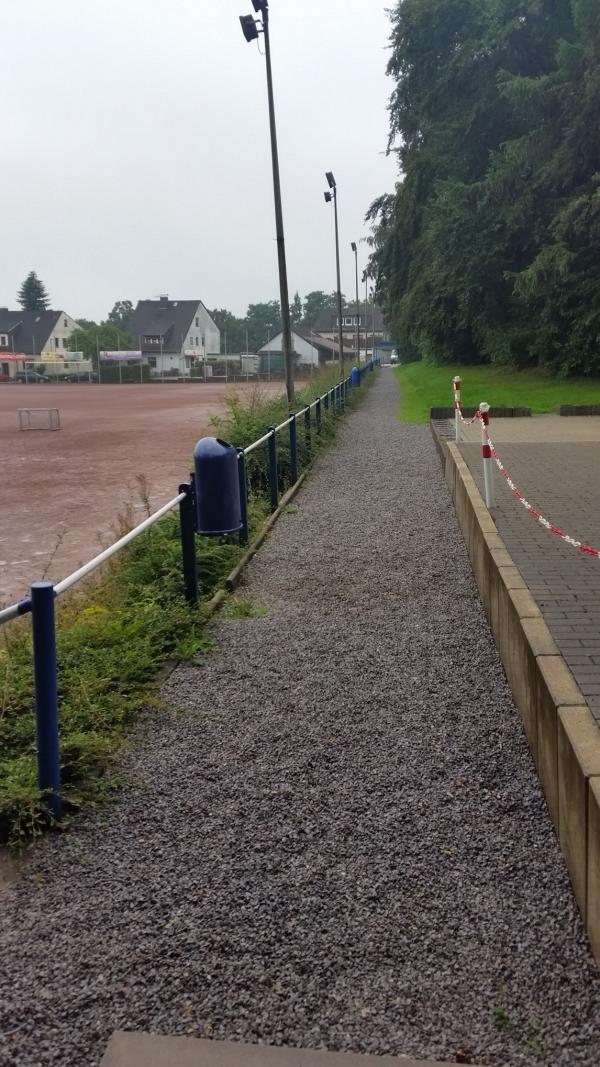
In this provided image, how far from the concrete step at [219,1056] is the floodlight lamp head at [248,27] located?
62.4 feet

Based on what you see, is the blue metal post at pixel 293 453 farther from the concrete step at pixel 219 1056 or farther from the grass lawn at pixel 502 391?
the grass lawn at pixel 502 391

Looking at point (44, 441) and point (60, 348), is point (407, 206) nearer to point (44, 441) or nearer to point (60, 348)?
point (44, 441)

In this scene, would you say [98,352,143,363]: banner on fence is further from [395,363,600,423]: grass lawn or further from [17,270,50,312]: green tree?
[395,363,600,423]: grass lawn

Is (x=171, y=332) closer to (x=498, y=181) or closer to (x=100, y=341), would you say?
(x=100, y=341)

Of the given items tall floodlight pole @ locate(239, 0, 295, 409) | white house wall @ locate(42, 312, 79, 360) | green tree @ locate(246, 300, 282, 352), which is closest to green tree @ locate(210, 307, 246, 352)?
green tree @ locate(246, 300, 282, 352)

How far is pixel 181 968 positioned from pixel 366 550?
633 centimetres

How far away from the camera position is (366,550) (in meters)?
9.03

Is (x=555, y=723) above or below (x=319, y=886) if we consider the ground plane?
above

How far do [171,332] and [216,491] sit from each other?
11764 centimetres

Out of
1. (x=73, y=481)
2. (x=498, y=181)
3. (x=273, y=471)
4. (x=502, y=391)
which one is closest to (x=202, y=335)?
(x=498, y=181)

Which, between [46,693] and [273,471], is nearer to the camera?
[46,693]

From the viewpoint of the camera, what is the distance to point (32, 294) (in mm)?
149375

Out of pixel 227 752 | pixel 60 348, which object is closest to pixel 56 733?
pixel 227 752

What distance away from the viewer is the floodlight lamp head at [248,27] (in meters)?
18.3
